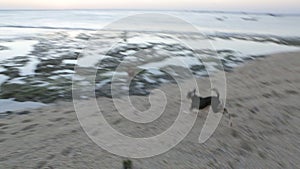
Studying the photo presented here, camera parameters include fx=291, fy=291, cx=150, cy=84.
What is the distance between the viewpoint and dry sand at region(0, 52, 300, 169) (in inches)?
163

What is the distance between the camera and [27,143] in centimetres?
457

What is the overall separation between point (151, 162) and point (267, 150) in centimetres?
203

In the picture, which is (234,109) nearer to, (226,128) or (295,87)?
(226,128)

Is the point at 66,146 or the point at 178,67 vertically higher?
the point at 66,146

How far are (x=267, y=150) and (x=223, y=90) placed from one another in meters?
3.82

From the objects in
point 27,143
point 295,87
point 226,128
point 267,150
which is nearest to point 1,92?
point 27,143

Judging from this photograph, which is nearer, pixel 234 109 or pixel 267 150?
pixel 267 150

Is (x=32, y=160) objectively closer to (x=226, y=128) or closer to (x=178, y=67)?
(x=226, y=128)

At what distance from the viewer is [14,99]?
7121mm

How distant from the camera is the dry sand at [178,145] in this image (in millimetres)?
4138

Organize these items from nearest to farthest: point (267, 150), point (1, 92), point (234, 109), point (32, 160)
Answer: point (32, 160), point (267, 150), point (234, 109), point (1, 92)

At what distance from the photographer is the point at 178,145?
480cm

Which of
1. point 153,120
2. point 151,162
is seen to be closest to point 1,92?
point 153,120

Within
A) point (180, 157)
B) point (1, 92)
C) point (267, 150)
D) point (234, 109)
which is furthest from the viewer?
point (1, 92)
